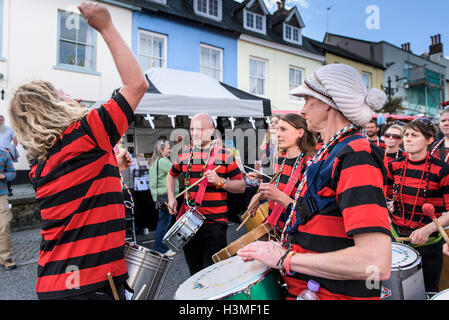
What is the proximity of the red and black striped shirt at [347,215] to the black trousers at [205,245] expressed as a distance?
5.03ft

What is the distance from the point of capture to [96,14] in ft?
4.05

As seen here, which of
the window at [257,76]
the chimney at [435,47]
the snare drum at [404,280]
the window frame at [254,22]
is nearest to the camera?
the snare drum at [404,280]

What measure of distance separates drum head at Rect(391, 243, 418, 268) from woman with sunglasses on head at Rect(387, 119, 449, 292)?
41 centimetres

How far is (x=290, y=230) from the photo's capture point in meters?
1.25

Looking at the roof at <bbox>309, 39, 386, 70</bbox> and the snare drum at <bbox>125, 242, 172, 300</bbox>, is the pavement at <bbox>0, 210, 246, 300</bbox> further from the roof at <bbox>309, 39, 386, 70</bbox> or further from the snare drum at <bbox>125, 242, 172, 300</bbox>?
the roof at <bbox>309, 39, 386, 70</bbox>

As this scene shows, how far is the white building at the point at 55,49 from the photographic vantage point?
8.06 meters

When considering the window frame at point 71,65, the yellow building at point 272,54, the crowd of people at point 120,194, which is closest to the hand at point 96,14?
the crowd of people at point 120,194

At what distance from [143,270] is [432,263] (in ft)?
7.44

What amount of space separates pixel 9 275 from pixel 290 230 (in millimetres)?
4390

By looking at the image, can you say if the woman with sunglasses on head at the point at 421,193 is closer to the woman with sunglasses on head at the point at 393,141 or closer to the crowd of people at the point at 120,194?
the woman with sunglasses on head at the point at 393,141

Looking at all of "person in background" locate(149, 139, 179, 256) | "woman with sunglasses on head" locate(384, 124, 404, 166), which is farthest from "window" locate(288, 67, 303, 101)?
"woman with sunglasses on head" locate(384, 124, 404, 166)

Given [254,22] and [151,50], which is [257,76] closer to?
[254,22]

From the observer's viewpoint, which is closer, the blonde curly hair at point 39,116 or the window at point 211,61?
the blonde curly hair at point 39,116

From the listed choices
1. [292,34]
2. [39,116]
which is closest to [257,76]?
[292,34]
